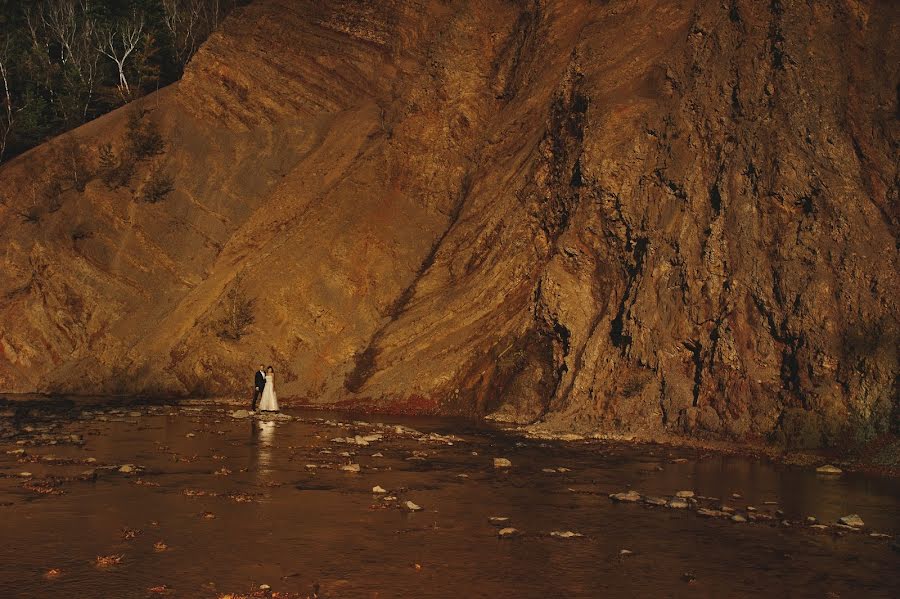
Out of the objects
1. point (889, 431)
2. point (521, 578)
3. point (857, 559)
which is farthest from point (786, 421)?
point (521, 578)

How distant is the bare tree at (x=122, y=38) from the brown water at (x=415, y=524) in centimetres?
4148

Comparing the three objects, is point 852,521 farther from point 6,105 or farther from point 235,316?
point 6,105

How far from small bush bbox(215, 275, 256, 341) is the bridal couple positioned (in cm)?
525

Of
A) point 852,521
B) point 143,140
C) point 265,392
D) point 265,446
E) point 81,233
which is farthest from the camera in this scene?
point 143,140

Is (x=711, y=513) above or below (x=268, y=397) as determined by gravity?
below

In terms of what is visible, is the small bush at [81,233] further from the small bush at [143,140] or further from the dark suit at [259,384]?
the dark suit at [259,384]

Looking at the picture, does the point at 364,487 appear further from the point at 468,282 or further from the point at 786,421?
the point at 468,282

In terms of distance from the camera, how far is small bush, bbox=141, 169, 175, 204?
4369cm

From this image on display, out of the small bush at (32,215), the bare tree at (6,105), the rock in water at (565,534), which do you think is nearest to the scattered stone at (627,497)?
the rock in water at (565,534)

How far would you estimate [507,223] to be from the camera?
3781 centimetres

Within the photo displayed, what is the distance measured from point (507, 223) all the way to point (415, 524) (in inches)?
956

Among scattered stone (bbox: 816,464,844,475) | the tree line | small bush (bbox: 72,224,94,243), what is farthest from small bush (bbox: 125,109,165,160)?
scattered stone (bbox: 816,464,844,475)

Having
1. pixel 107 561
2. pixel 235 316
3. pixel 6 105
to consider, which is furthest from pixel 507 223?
pixel 6 105

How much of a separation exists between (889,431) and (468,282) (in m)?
17.9
